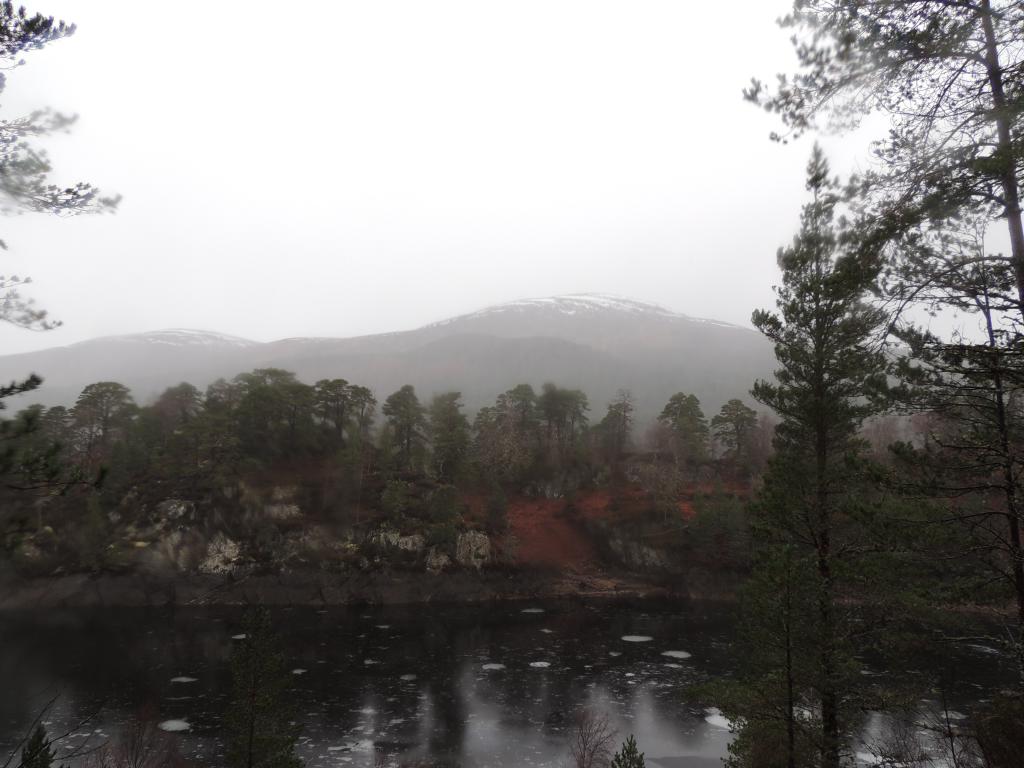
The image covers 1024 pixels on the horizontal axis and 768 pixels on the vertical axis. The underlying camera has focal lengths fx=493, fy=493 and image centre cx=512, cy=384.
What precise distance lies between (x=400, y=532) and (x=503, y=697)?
28.5 meters

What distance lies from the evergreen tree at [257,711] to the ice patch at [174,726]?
34.4 feet

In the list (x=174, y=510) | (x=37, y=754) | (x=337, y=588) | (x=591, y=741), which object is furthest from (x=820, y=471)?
(x=174, y=510)

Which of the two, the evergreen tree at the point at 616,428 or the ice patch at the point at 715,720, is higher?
the evergreen tree at the point at 616,428

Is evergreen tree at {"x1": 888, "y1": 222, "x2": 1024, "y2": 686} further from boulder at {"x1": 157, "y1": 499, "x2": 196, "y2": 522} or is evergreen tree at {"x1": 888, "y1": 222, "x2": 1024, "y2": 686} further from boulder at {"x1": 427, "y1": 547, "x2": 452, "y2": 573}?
boulder at {"x1": 157, "y1": 499, "x2": 196, "y2": 522}

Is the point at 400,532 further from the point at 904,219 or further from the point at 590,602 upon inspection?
the point at 904,219

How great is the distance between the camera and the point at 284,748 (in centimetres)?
1512

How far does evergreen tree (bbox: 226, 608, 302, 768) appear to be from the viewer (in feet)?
48.6

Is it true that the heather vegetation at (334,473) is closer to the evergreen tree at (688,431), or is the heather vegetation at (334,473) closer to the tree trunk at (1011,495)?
the evergreen tree at (688,431)

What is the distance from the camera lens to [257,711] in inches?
615

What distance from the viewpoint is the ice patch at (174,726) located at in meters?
23.0

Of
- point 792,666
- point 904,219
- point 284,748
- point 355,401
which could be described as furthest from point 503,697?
point 355,401

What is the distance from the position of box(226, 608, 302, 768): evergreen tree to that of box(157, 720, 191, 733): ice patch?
10.5 meters

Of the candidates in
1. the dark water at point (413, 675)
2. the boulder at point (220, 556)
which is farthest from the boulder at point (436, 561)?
the boulder at point (220, 556)

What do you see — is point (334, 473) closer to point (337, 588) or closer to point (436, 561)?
point (337, 588)
